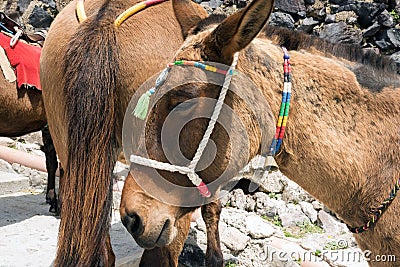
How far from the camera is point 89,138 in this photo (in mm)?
2273

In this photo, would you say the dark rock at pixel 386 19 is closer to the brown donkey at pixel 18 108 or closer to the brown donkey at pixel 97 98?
the brown donkey at pixel 18 108

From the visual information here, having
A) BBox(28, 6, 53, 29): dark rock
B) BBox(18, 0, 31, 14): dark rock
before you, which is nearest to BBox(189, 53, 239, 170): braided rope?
BBox(28, 6, 53, 29): dark rock

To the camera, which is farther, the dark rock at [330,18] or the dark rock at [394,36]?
the dark rock at [330,18]

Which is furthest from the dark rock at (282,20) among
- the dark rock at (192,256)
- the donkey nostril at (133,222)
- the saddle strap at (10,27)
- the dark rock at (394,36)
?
the donkey nostril at (133,222)

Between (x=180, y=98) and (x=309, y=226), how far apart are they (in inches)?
123

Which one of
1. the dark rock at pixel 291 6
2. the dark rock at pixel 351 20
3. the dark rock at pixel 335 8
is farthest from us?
the dark rock at pixel 291 6

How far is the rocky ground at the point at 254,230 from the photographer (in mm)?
3318

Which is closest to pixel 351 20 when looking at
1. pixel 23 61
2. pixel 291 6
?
pixel 291 6

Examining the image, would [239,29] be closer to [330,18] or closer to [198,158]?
[198,158]

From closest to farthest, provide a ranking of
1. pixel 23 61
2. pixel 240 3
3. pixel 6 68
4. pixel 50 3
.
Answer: pixel 6 68 < pixel 23 61 < pixel 240 3 < pixel 50 3

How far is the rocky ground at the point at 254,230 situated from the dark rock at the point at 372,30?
253cm

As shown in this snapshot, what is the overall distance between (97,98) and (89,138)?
20cm

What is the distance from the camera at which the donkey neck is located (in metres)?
1.76

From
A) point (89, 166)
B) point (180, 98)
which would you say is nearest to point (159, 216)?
point (180, 98)
